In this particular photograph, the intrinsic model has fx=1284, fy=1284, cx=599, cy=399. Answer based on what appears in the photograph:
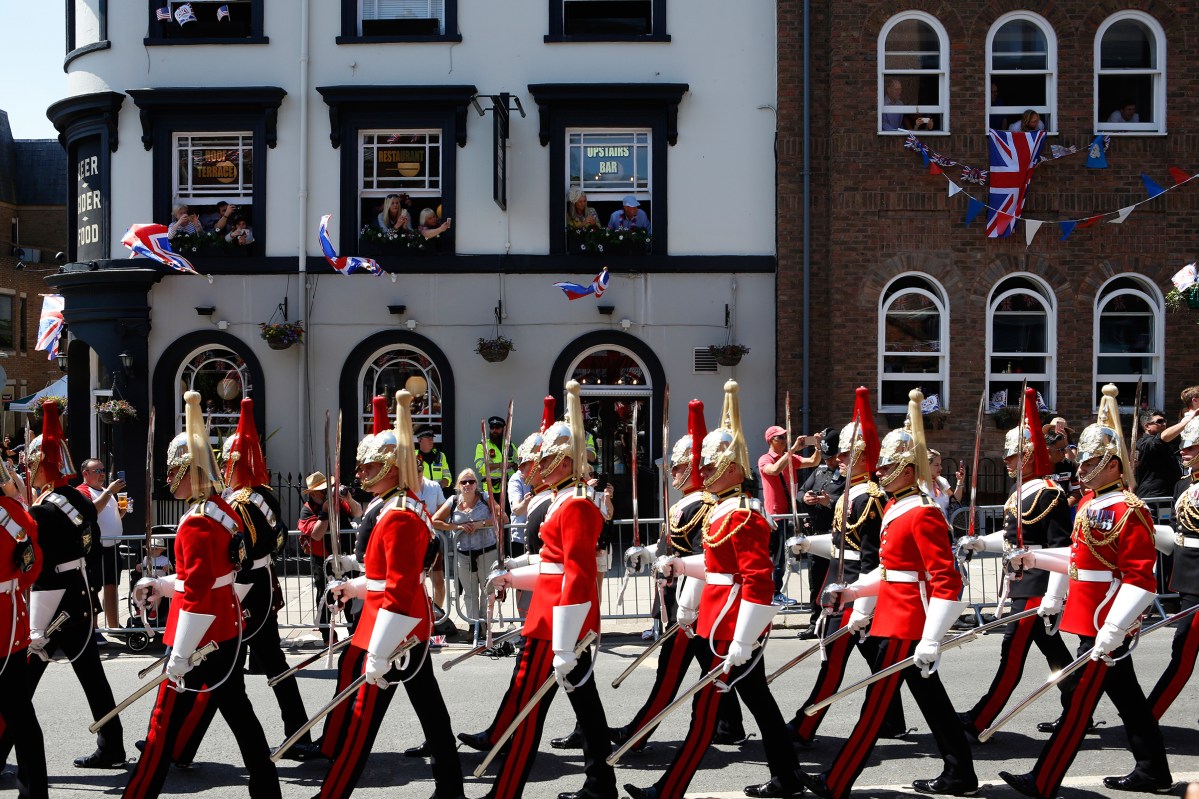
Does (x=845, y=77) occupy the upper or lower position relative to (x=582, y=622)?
upper

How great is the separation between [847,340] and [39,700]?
10.9 meters

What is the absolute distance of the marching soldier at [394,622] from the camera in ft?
19.0

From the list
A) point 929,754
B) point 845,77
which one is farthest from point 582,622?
point 845,77

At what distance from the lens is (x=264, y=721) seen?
832 centimetres

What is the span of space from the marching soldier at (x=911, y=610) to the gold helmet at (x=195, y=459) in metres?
3.11

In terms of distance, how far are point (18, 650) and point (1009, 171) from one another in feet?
45.3

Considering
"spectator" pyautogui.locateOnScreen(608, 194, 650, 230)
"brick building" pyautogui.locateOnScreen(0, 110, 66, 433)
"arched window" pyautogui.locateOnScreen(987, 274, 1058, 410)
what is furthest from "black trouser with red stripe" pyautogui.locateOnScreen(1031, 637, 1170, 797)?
"brick building" pyautogui.locateOnScreen(0, 110, 66, 433)

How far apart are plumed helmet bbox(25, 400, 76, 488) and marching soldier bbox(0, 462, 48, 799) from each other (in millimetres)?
1088

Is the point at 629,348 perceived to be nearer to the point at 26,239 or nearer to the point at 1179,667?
the point at 1179,667

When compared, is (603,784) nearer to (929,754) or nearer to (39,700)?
(929,754)

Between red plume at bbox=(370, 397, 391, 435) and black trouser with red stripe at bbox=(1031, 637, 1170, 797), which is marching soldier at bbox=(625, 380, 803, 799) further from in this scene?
red plume at bbox=(370, 397, 391, 435)

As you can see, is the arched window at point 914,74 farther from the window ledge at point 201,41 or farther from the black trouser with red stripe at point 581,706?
the black trouser with red stripe at point 581,706

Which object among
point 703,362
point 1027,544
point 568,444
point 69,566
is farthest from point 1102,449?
point 703,362

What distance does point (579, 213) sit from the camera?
17.0 m
